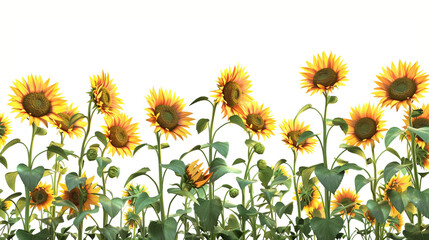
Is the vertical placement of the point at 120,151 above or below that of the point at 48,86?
below

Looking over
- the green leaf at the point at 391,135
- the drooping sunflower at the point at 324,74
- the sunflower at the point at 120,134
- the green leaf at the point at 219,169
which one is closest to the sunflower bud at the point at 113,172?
the sunflower at the point at 120,134

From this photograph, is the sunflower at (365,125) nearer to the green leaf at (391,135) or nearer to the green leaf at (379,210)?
the green leaf at (391,135)

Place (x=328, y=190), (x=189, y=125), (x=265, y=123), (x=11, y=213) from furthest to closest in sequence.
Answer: (x=11, y=213) → (x=265, y=123) → (x=189, y=125) → (x=328, y=190)

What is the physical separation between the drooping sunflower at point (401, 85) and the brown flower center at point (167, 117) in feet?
3.07

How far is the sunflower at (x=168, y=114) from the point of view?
1.99m

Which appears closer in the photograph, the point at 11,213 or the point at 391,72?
the point at 391,72

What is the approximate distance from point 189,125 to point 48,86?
68cm

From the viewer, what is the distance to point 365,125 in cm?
215

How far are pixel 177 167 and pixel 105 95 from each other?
1.58 ft

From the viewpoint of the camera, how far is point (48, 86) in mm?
2139

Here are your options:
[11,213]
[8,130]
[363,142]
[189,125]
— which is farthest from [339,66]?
[11,213]

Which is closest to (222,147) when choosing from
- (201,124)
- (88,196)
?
(201,124)

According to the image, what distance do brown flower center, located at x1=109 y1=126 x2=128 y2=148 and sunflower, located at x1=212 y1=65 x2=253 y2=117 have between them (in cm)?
49

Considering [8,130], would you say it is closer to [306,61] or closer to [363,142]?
[306,61]
